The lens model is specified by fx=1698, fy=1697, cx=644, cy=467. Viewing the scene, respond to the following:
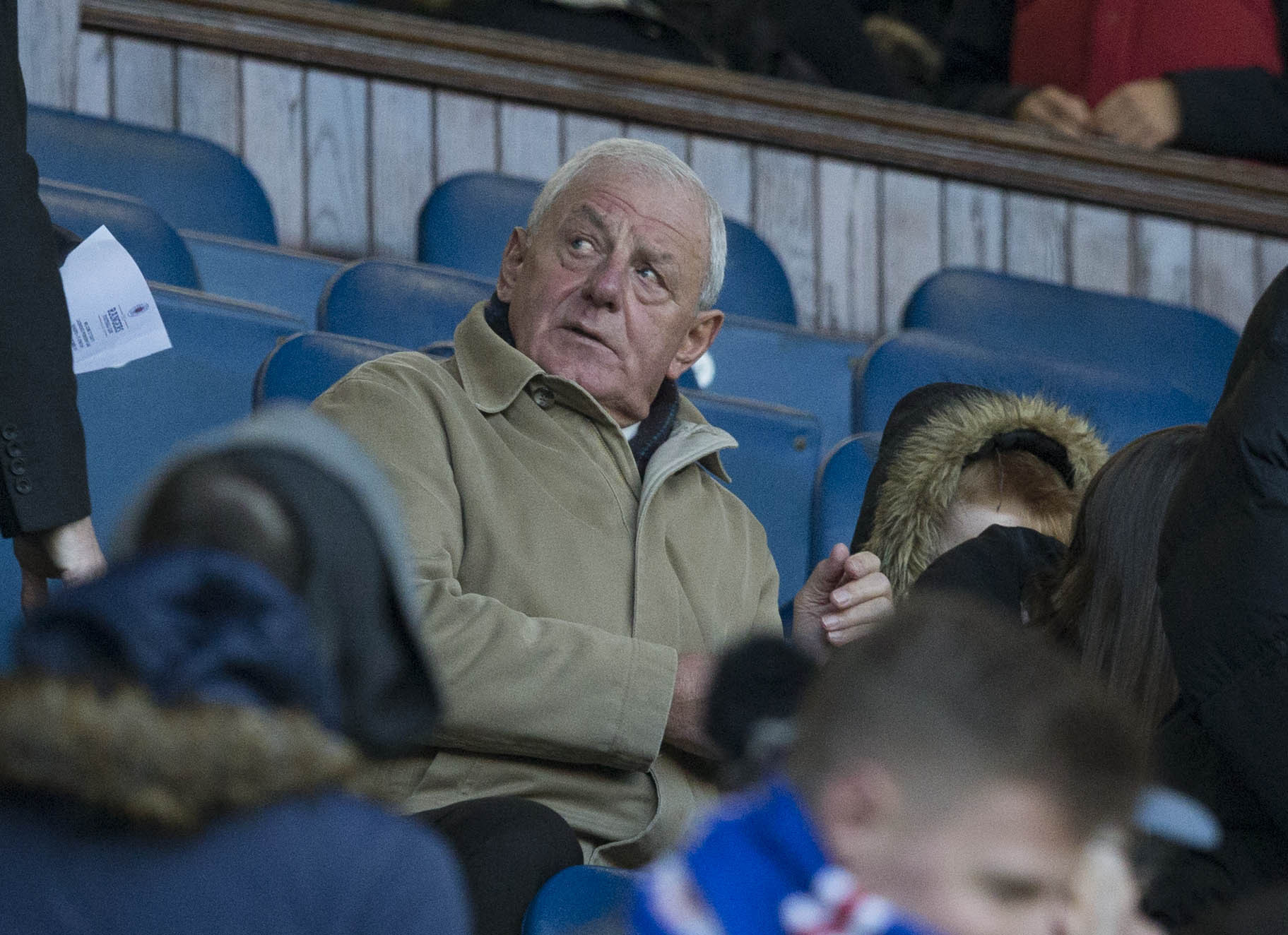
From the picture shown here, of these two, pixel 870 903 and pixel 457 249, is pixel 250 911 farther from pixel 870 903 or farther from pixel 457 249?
pixel 457 249

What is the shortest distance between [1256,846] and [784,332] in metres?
1.53

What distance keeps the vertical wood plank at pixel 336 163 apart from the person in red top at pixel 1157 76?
1.22m

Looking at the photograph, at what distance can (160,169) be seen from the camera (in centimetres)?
251

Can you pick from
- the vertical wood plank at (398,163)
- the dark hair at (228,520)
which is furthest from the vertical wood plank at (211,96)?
the dark hair at (228,520)

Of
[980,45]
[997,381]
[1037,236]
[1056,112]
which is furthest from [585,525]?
[980,45]

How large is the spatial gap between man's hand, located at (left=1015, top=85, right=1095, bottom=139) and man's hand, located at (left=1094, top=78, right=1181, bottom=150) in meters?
0.05

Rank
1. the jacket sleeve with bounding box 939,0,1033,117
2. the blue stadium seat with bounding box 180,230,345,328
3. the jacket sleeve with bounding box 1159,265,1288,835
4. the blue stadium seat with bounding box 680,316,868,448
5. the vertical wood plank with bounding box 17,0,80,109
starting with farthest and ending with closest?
the jacket sleeve with bounding box 939,0,1033,117
the vertical wood plank with bounding box 17,0,80,109
the blue stadium seat with bounding box 680,316,868,448
the blue stadium seat with bounding box 180,230,345,328
the jacket sleeve with bounding box 1159,265,1288,835

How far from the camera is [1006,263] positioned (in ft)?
10.5

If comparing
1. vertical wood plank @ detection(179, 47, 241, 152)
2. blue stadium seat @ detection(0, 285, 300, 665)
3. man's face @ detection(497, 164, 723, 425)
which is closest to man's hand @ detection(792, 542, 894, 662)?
man's face @ detection(497, 164, 723, 425)

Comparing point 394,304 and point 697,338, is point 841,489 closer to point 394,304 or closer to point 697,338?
point 697,338

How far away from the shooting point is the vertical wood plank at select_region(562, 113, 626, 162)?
3.02 meters

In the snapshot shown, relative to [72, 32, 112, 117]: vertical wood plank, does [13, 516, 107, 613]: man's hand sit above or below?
below

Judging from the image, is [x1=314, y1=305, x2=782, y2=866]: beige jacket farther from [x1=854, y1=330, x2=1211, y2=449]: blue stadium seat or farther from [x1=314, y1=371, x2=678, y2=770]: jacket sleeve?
[x1=854, y1=330, x2=1211, y2=449]: blue stadium seat

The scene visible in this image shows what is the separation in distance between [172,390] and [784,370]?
3.23 ft
